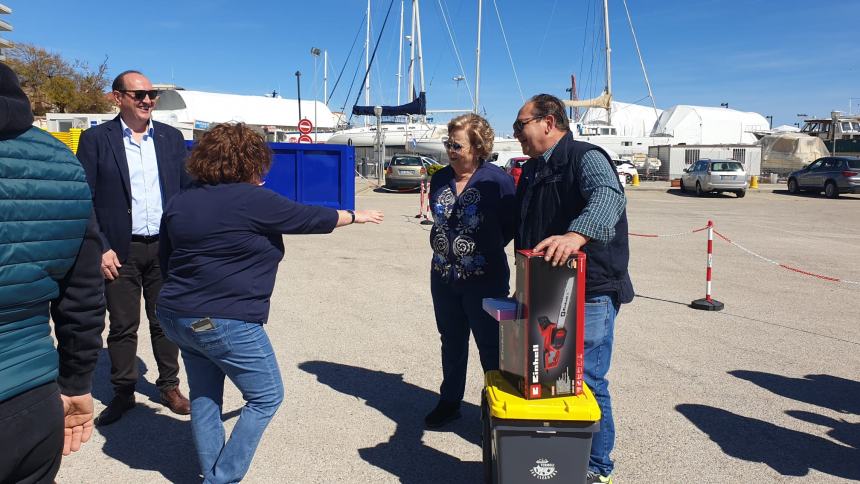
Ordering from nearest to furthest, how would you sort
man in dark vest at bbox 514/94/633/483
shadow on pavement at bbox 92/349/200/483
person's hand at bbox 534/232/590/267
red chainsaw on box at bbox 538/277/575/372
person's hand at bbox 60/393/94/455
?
person's hand at bbox 60/393/94/455 < person's hand at bbox 534/232/590/267 < red chainsaw on box at bbox 538/277/575/372 < man in dark vest at bbox 514/94/633/483 < shadow on pavement at bbox 92/349/200/483

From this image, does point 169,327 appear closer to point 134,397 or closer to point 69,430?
point 69,430

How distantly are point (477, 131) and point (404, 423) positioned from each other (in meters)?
1.90

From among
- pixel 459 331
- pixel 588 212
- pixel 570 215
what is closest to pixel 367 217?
pixel 570 215

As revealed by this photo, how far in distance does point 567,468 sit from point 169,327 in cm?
184

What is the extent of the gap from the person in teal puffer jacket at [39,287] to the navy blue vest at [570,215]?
1913 mm

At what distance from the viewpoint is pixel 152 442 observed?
3.86 meters

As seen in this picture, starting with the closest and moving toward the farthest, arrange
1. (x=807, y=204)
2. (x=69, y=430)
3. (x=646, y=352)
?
(x=69, y=430)
(x=646, y=352)
(x=807, y=204)

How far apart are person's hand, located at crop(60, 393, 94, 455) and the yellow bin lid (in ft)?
5.09

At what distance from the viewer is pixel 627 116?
8062cm

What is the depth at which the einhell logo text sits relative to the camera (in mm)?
2797

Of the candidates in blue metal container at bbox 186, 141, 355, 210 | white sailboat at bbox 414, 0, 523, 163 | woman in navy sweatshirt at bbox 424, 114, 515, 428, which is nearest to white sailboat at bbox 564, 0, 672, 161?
white sailboat at bbox 414, 0, 523, 163

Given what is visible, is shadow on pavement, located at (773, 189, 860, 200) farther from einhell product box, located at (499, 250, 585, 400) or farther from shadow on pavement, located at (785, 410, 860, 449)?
einhell product box, located at (499, 250, 585, 400)

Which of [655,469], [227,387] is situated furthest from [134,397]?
[655,469]

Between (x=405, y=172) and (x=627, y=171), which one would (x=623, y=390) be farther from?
(x=627, y=171)
